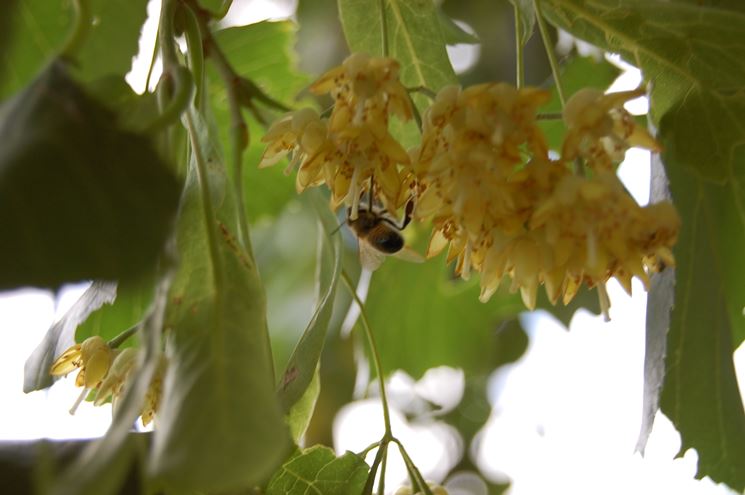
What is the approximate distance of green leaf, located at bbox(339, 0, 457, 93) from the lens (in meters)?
1.38

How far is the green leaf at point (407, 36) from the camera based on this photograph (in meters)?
1.38

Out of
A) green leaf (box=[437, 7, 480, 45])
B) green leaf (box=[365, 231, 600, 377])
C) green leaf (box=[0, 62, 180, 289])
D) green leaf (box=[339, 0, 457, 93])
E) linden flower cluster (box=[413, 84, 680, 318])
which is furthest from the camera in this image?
green leaf (box=[365, 231, 600, 377])

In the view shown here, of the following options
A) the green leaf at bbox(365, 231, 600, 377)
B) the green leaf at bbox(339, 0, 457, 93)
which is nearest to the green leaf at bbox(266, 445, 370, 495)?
the green leaf at bbox(339, 0, 457, 93)

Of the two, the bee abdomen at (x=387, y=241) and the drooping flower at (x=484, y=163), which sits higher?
the drooping flower at (x=484, y=163)

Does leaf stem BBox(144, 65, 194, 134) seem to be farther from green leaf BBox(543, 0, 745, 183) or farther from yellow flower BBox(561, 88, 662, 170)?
green leaf BBox(543, 0, 745, 183)

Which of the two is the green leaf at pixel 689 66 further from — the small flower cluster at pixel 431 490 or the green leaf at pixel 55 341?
the green leaf at pixel 55 341

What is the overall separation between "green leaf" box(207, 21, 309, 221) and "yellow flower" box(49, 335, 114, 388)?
2.82 ft

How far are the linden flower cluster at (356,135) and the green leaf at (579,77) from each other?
0.89m

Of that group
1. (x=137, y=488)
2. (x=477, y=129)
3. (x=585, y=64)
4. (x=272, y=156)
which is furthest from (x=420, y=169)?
(x=585, y=64)

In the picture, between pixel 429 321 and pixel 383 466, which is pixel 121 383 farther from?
pixel 429 321

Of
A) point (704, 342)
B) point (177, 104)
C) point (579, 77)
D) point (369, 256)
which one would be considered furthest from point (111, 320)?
point (579, 77)

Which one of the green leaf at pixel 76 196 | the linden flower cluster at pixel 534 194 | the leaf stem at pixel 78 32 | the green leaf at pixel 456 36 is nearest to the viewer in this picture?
the green leaf at pixel 76 196

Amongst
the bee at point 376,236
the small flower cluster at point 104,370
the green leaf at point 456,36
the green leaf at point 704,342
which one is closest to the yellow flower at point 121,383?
the small flower cluster at point 104,370

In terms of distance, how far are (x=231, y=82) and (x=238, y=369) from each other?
53cm
